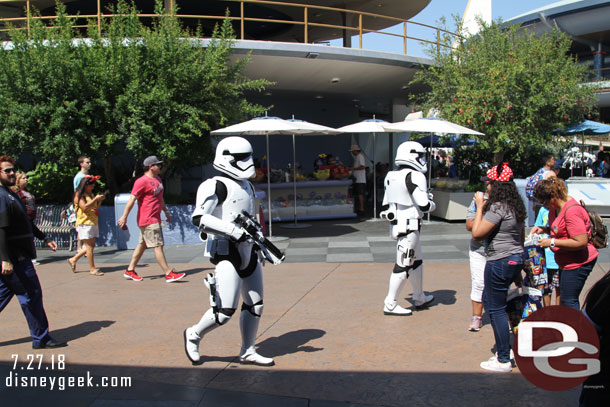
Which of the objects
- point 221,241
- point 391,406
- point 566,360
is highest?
point 221,241

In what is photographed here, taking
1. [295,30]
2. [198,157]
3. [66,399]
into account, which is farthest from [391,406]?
[295,30]

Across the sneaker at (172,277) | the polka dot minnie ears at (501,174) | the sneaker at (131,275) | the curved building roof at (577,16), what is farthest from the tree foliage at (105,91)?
the curved building roof at (577,16)

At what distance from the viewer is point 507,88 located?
1250 centimetres

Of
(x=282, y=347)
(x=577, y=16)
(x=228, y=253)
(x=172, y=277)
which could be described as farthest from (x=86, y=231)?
(x=577, y=16)

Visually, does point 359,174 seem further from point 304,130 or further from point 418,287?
point 418,287

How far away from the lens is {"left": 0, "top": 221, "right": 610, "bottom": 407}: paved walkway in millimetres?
3803

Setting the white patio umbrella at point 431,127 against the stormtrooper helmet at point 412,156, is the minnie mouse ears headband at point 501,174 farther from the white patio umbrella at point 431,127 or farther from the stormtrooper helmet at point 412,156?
the white patio umbrella at point 431,127

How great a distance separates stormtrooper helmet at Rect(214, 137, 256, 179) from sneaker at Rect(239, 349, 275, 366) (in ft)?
4.75

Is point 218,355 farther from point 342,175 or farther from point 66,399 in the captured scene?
point 342,175

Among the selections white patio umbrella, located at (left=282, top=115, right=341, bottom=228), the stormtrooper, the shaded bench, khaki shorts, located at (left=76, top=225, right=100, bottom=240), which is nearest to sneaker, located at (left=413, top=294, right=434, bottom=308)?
the stormtrooper

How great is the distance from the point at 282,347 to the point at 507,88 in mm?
9947

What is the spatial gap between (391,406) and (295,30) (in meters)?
19.7

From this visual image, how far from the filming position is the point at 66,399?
378 cm

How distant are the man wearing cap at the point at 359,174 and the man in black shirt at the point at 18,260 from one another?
35.3ft
